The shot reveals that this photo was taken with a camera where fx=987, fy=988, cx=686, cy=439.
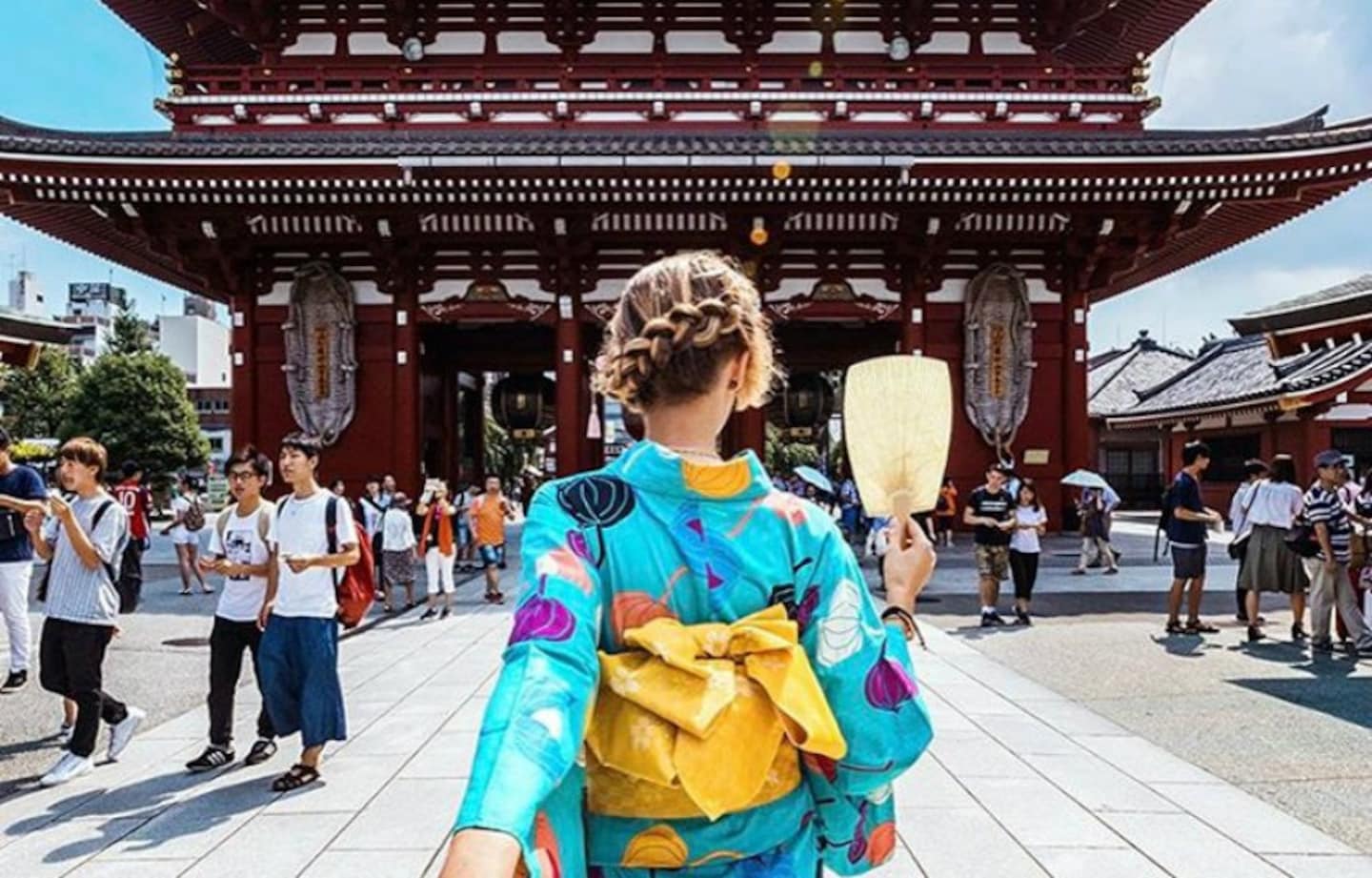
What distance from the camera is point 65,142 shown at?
1420 cm

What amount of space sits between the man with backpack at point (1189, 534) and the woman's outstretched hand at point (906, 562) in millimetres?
8592

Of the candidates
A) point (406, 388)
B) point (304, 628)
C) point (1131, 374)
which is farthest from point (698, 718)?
point (1131, 374)

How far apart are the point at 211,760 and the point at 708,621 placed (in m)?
5.21

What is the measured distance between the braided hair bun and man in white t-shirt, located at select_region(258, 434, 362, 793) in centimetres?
437

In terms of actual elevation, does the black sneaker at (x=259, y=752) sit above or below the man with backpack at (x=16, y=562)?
A: below

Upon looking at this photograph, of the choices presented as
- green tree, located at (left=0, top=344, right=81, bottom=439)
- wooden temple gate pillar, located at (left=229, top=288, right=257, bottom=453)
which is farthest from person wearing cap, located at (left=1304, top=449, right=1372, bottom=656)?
green tree, located at (left=0, top=344, right=81, bottom=439)

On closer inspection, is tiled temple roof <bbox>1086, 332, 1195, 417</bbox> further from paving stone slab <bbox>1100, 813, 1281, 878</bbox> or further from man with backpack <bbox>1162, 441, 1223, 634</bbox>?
paving stone slab <bbox>1100, 813, 1281, 878</bbox>

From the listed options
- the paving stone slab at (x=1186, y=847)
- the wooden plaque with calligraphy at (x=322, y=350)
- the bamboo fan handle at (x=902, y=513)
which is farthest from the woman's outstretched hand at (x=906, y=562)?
the wooden plaque with calligraphy at (x=322, y=350)

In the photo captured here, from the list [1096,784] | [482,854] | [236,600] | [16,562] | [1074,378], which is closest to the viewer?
[482,854]

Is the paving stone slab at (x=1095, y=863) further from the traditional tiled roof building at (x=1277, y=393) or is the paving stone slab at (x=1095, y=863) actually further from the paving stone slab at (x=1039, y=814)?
the traditional tiled roof building at (x=1277, y=393)

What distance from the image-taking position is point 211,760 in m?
5.62

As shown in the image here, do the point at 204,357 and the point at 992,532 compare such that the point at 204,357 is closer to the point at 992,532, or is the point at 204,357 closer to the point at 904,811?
the point at 992,532

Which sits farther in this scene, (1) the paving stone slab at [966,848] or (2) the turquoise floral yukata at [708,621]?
(1) the paving stone slab at [966,848]

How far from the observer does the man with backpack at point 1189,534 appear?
9.26m
